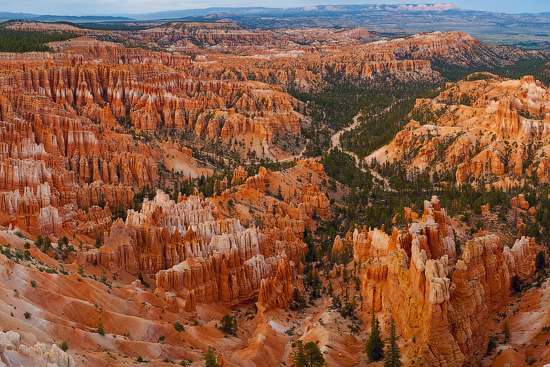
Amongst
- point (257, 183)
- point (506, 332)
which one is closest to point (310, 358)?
point (506, 332)

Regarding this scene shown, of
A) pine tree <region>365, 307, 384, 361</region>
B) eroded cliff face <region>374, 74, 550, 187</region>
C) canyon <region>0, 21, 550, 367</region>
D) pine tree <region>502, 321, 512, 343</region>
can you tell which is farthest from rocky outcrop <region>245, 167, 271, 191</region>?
pine tree <region>365, 307, 384, 361</region>

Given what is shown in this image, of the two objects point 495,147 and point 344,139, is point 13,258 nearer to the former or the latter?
point 495,147

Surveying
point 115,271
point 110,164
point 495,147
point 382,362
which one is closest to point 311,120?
point 495,147

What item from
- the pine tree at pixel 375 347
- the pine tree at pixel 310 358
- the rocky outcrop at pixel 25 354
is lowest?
the pine tree at pixel 375 347

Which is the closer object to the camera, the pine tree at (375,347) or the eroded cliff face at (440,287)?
the eroded cliff face at (440,287)

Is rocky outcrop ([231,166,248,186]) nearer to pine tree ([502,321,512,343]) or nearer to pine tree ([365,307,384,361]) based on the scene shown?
pine tree ([502,321,512,343])

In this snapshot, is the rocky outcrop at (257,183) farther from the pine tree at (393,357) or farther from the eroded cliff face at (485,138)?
the pine tree at (393,357)

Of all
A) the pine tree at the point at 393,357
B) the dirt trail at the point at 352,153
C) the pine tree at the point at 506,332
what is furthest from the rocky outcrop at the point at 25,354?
the dirt trail at the point at 352,153
